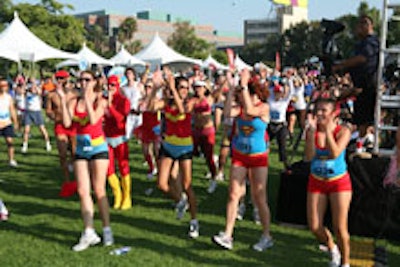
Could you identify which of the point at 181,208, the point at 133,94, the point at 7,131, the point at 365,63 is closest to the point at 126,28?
the point at 133,94

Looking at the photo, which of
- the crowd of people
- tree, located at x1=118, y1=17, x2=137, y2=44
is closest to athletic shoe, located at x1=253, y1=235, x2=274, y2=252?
the crowd of people

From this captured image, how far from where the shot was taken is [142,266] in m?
5.22

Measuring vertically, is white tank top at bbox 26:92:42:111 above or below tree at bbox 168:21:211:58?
below

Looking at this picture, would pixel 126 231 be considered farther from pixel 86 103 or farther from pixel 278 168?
pixel 278 168

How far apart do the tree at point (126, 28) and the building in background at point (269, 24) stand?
39.3m

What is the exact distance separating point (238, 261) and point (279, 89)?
558 centimetres

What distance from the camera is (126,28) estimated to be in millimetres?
103938

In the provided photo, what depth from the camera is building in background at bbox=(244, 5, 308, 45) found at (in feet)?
422

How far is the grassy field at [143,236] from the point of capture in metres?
5.42

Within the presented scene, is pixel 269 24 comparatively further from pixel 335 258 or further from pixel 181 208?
pixel 335 258

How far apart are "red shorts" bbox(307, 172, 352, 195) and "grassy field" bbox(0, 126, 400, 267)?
1.03m

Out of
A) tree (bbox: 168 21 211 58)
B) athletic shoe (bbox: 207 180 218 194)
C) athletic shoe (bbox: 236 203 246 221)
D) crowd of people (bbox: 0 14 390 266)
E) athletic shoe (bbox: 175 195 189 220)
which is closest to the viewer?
crowd of people (bbox: 0 14 390 266)

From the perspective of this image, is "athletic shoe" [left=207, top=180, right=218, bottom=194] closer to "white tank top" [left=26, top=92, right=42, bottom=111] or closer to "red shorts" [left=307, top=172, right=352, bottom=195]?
"red shorts" [left=307, top=172, right=352, bottom=195]

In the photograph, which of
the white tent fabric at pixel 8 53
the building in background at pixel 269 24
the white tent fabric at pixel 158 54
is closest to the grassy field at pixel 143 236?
the white tent fabric at pixel 8 53
